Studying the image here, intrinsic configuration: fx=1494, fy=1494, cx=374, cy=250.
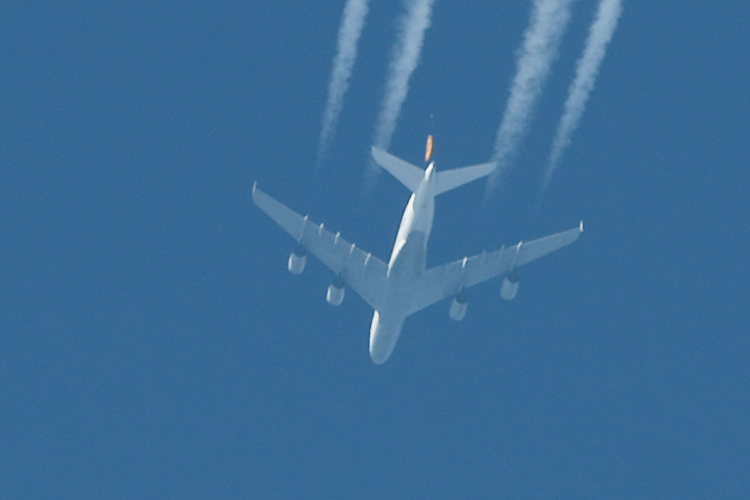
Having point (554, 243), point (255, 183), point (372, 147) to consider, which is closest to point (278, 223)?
point (255, 183)

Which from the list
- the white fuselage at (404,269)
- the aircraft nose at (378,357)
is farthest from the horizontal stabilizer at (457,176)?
the aircraft nose at (378,357)

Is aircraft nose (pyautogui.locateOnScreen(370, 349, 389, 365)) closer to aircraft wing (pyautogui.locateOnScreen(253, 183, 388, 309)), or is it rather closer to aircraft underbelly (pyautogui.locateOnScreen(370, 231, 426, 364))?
aircraft underbelly (pyautogui.locateOnScreen(370, 231, 426, 364))

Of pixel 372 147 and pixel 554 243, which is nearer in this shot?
pixel 372 147

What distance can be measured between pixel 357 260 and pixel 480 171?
806cm

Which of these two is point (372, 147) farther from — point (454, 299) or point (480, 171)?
point (454, 299)

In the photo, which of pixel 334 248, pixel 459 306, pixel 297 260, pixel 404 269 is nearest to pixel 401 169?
pixel 404 269

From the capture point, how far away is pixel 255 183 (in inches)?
2714

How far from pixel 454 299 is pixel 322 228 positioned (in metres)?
7.11

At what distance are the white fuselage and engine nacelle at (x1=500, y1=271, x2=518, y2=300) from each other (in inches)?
173

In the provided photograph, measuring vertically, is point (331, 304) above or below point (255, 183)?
below

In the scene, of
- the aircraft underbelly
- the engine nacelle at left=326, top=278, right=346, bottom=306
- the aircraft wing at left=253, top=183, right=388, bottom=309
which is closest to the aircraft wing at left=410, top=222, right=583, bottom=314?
the aircraft underbelly

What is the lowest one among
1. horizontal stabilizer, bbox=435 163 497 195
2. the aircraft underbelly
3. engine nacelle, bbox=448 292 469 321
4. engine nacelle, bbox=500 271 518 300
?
the aircraft underbelly

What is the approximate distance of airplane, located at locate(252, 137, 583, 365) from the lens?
224ft

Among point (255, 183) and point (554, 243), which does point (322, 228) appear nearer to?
point (255, 183)
